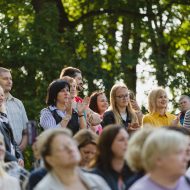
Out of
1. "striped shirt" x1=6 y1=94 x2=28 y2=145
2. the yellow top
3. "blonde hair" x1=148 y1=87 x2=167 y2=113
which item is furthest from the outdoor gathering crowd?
"blonde hair" x1=148 y1=87 x2=167 y2=113

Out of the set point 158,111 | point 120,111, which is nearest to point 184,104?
point 158,111

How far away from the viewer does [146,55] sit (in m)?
26.1

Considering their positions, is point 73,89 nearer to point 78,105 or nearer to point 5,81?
point 78,105

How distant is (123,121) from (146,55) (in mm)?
12300

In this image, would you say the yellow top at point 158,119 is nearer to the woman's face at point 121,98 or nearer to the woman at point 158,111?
the woman at point 158,111

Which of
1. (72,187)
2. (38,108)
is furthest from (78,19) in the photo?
(72,187)

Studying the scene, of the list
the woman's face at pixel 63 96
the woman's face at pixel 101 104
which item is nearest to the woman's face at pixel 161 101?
the woman's face at pixel 101 104

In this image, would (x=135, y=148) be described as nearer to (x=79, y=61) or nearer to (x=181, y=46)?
(x=79, y=61)

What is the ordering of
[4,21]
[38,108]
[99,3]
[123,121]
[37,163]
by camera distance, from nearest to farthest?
1. [37,163]
2. [123,121]
3. [38,108]
4. [4,21]
5. [99,3]

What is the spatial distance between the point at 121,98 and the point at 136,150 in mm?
4530

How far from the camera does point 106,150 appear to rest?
31.4ft

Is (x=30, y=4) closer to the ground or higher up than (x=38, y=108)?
higher up

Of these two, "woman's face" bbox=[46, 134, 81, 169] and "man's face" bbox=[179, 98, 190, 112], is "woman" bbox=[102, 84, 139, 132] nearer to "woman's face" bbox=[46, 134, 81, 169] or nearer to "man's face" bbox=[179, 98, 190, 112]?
"man's face" bbox=[179, 98, 190, 112]

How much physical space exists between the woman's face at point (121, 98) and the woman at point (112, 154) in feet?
13.8
